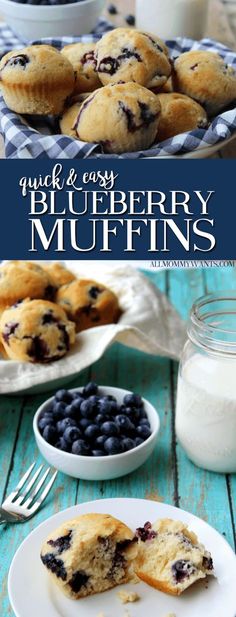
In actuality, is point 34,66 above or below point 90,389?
above

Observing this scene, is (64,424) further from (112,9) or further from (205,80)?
(112,9)

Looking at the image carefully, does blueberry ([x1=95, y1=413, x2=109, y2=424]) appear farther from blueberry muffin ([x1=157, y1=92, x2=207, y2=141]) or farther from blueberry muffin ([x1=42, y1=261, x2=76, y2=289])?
blueberry muffin ([x1=157, y1=92, x2=207, y2=141])

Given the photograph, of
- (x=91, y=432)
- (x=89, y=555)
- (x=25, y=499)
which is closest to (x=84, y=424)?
(x=91, y=432)

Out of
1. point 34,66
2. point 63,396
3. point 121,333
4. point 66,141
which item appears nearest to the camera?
point 66,141

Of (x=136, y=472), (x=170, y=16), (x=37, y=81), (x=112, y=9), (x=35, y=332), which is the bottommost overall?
(x=136, y=472)

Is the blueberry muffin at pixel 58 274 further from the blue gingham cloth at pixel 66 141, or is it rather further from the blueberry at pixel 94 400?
the blue gingham cloth at pixel 66 141

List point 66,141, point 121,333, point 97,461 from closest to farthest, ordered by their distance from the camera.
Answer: point 66,141 < point 97,461 < point 121,333
